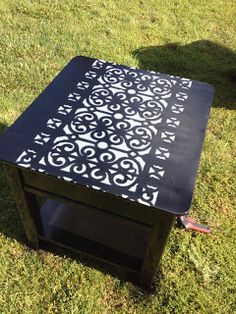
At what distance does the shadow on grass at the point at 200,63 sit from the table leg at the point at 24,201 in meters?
2.27

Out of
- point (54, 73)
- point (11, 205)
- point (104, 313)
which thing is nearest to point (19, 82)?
point (54, 73)

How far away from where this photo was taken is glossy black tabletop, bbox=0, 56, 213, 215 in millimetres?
1564

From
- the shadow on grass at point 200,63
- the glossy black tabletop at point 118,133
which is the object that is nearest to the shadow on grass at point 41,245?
the glossy black tabletop at point 118,133

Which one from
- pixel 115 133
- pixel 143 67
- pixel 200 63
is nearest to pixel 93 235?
pixel 115 133

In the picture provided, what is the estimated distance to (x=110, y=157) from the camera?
1666 millimetres

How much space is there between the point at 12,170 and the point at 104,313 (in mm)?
961

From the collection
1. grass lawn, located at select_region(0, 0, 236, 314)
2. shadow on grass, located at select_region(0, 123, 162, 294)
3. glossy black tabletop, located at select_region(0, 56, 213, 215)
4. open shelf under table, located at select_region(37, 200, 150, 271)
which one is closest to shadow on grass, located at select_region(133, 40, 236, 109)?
grass lawn, located at select_region(0, 0, 236, 314)

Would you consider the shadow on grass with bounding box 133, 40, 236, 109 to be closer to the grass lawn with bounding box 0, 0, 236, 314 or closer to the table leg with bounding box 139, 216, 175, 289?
the grass lawn with bounding box 0, 0, 236, 314

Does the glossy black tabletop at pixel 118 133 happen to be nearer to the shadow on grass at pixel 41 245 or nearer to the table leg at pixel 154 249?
the table leg at pixel 154 249

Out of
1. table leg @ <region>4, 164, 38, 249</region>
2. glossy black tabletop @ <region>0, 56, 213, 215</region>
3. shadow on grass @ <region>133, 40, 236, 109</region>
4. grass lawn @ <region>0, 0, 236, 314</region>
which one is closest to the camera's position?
glossy black tabletop @ <region>0, 56, 213, 215</region>

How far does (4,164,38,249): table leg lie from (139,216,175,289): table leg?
2.16ft

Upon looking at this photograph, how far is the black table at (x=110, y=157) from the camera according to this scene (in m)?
1.57

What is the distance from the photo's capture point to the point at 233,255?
7.66ft

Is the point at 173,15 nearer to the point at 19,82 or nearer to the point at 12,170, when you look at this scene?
the point at 19,82
